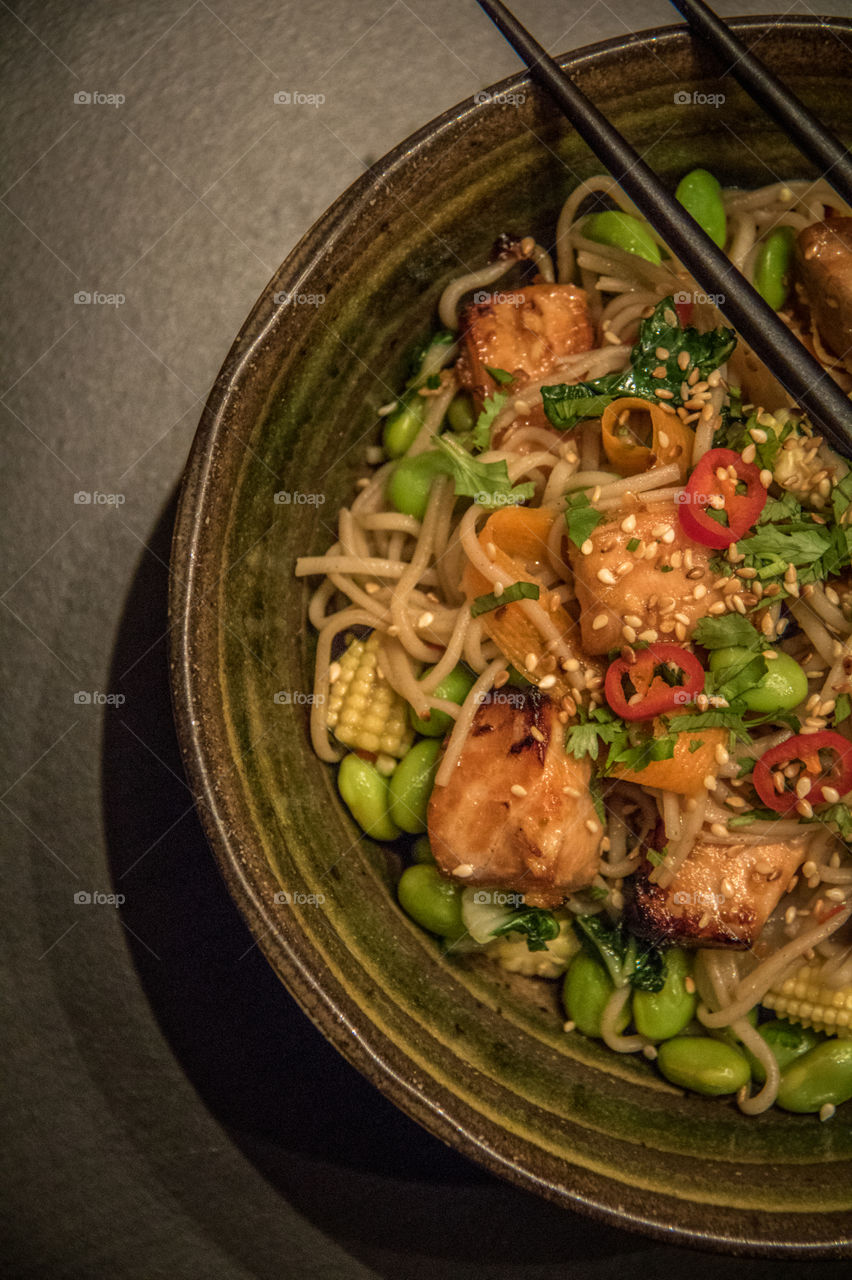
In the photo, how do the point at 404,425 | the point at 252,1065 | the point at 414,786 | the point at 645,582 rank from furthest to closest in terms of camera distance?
Answer: the point at 252,1065 → the point at 404,425 → the point at 414,786 → the point at 645,582

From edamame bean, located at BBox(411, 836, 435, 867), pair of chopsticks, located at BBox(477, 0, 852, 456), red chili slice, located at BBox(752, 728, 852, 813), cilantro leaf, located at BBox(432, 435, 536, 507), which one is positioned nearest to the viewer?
pair of chopsticks, located at BBox(477, 0, 852, 456)

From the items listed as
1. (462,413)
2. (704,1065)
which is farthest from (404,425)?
(704,1065)

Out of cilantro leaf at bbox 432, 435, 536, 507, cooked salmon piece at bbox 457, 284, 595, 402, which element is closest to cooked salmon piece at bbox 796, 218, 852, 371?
cooked salmon piece at bbox 457, 284, 595, 402

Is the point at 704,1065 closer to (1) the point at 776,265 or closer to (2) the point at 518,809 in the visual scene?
(2) the point at 518,809

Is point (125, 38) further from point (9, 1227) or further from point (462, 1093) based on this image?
point (9, 1227)

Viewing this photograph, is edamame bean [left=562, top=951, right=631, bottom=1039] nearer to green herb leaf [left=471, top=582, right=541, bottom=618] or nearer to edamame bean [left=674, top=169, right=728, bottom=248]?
green herb leaf [left=471, top=582, right=541, bottom=618]
